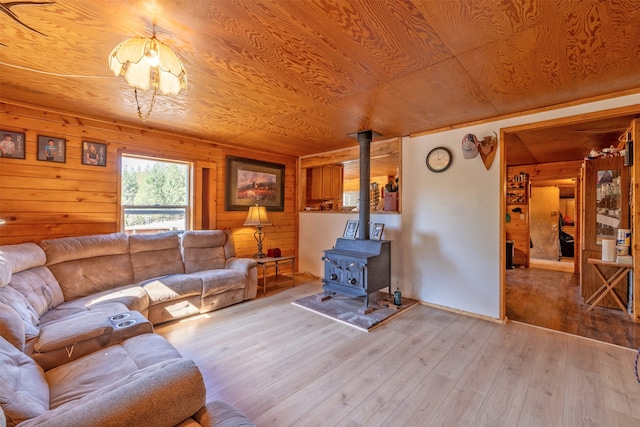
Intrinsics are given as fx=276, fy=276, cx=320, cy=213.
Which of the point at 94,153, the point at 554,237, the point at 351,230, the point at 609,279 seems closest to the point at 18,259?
the point at 94,153

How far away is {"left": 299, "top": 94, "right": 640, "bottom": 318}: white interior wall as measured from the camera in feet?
10.4

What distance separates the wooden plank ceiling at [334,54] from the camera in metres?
1.50

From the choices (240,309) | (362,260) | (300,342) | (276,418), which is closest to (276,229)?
(240,309)

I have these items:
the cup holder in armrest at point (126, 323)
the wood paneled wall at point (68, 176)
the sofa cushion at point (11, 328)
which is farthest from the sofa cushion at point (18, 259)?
the cup holder in armrest at point (126, 323)

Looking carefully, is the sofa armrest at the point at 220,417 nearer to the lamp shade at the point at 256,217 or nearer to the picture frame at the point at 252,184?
the lamp shade at the point at 256,217

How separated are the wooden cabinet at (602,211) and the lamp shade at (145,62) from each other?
512 cm

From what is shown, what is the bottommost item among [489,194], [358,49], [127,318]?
[127,318]

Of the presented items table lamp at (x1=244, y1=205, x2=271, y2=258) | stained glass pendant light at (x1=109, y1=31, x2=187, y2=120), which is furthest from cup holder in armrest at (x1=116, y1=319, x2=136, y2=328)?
table lamp at (x1=244, y1=205, x2=271, y2=258)

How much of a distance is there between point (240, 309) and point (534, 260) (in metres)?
7.52

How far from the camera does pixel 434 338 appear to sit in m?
2.73

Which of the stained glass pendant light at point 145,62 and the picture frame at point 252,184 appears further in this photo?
the picture frame at point 252,184

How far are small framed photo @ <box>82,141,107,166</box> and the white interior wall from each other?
3.64 metres

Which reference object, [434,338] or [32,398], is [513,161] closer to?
[434,338]

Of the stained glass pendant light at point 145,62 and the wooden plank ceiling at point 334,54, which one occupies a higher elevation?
the wooden plank ceiling at point 334,54
